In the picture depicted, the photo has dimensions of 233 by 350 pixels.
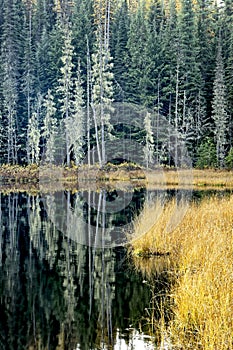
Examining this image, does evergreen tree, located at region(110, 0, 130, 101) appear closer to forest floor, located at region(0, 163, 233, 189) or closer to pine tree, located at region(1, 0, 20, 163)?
pine tree, located at region(1, 0, 20, 163)

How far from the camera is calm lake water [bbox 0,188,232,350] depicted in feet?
24.3

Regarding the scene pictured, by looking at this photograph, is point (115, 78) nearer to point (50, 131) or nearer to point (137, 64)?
point (137, 64)

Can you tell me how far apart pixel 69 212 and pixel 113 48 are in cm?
3352

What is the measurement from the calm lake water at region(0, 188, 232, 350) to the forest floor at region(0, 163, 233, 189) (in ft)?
57.7

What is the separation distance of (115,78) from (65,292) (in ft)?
135

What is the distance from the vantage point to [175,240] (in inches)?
470

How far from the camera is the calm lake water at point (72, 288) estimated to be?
741cm

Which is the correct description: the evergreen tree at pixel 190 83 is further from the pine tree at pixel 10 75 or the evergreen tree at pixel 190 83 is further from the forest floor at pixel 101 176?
the pine tree at pixel 10 75

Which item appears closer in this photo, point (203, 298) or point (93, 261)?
point (203, 298)

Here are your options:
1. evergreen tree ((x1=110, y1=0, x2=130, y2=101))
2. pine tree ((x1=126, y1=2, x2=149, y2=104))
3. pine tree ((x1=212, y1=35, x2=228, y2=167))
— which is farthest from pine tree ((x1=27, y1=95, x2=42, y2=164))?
pine tree ((x1=212, y1=35, x2=228, y2=167))

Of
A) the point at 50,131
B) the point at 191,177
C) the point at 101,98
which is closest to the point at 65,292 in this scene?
the point at 191,177

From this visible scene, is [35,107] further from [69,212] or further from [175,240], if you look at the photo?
[175,240]

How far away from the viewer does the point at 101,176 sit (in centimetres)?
3719

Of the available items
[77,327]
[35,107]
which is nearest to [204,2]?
[35,107]
